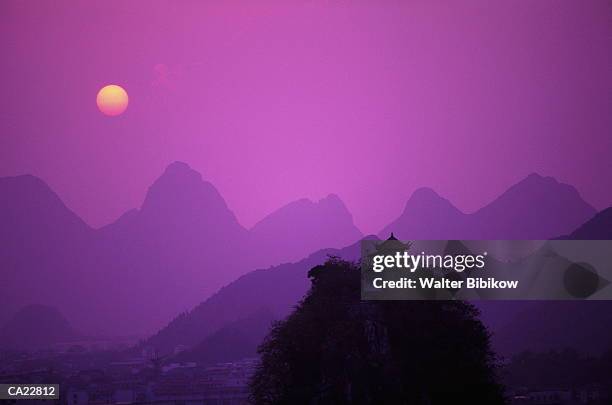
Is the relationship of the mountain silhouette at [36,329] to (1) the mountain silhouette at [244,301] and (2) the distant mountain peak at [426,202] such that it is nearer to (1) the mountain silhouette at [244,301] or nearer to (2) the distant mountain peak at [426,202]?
(1) the mountain silhouette at [244,301]

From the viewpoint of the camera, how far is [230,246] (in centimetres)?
18075

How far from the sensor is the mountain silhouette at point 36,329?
14725cm

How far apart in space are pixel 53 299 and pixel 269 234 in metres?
49.0

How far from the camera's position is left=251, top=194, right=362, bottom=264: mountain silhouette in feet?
547

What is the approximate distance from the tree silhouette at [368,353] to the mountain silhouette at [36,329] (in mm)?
129032

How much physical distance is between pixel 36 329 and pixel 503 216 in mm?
96436

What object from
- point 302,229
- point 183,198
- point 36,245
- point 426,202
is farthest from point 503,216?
point 36,245

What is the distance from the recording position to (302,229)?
177125 millimetres

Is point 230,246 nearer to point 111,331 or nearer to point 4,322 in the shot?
point 111,331

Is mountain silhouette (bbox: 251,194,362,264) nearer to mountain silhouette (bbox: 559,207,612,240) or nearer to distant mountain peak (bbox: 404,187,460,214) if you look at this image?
distant mountain peak (bbox: 404,187,460,214)

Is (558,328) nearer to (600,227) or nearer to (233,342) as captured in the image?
(600,227)

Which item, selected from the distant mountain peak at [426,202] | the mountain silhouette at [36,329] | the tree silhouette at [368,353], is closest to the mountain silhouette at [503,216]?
the distant mountain peak at [426,202]

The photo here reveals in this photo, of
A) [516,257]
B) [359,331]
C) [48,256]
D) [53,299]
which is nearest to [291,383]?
[359,331]

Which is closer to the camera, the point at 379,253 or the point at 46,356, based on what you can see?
the point at 379,253
